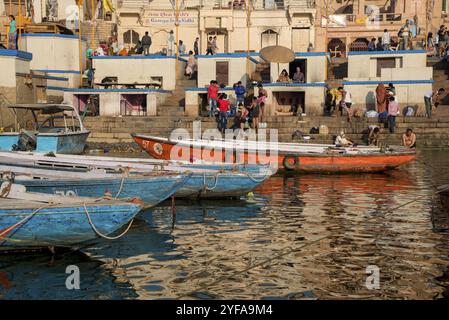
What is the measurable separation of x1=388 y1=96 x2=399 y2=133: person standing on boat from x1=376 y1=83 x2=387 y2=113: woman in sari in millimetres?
892

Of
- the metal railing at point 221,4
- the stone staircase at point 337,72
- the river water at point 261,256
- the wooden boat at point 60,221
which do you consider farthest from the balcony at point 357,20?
the wooden boat at point 60,221

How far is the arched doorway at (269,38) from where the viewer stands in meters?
41.8

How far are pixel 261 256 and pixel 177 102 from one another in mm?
23084

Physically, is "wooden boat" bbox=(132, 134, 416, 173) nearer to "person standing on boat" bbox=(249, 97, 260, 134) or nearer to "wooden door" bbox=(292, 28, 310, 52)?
"person standing on boat" bbox=(249, 97, 260, 134)

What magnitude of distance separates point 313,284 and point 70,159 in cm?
918

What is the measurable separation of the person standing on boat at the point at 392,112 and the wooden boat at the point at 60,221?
18.9m

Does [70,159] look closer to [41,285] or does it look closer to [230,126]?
[41,285]

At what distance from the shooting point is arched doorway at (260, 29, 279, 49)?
4175cm

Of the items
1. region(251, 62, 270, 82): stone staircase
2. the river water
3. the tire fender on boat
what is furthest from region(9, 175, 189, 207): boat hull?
region(251, 62, 270, 82): stone staircase

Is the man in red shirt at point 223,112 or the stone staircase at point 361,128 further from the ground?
the man in red shirt at point 223,112

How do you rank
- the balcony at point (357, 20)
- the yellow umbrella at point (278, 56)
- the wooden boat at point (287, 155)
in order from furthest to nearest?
the balcony at point (357, 20) < the yellow umbrella at point (278, 56) < the wooden boat at point (287, 155)

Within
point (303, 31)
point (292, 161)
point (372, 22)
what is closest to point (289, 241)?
point (292, 161)

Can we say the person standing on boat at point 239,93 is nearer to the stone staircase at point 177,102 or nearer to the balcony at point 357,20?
the stone staircase at point 177,102

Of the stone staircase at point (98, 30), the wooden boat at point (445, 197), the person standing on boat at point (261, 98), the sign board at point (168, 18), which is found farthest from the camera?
the sign board at point (168, 18)
